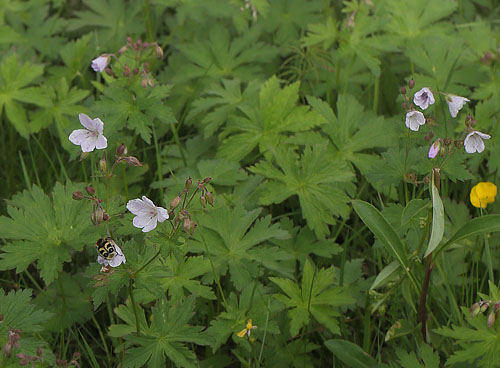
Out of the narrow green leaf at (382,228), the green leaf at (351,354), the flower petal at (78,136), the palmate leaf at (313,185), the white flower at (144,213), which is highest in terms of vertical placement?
the flower petal at (78,136)

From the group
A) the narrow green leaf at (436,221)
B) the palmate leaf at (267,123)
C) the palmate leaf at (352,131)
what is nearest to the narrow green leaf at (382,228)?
the narrow green leaf at (436,221)

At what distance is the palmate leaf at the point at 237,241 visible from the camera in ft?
8.66

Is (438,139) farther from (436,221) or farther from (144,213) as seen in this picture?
(144,213)

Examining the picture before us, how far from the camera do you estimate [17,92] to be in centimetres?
350

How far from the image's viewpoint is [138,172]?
11.0 ft

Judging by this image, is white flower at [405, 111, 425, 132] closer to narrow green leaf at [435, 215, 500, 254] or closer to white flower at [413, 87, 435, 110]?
white flower at [413, 87, 435, 110]

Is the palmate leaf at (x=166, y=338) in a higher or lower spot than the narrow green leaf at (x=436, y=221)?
lower

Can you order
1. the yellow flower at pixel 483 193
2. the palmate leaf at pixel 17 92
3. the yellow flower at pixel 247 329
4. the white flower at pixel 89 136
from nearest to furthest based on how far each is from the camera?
the white flower at pixel 89 136 < the yellow flower at pixel 247 329 < the yellow flower at pixel 483 193 < the palmate leaf at pixel 17 92

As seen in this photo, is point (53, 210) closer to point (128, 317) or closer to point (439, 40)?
point (128, 317)

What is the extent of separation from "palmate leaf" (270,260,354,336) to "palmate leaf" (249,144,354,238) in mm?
298

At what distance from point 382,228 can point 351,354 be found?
1.69ft

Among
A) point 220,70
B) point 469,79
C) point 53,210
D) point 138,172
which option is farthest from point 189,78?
point 469,79

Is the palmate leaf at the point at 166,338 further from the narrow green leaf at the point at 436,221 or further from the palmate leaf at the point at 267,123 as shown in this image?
the palmate leaf at the point at 267,123

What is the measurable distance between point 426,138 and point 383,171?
22 centimetres
